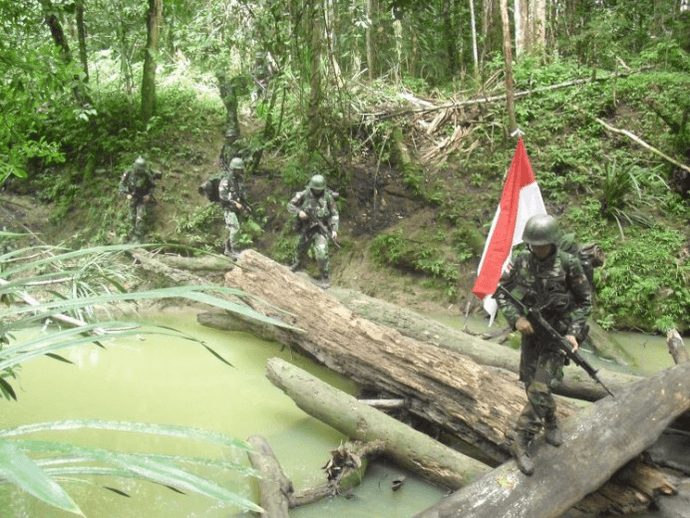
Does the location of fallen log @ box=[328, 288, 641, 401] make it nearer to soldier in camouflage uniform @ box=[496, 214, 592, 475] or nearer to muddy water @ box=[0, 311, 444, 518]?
muddy water @ box=[0, 311, 444, 518]

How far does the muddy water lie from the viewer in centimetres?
409

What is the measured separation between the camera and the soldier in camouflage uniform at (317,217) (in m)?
8.73

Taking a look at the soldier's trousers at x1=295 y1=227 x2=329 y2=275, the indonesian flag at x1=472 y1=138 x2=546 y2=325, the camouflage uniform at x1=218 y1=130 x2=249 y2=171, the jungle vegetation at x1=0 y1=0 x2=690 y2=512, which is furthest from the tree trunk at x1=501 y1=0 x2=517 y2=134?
the camouflage uniform at x1=218 y1=130 x2=249 y2=171

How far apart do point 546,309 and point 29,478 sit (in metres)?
3.83

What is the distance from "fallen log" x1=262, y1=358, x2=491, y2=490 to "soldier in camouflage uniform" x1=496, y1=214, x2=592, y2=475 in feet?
1.71

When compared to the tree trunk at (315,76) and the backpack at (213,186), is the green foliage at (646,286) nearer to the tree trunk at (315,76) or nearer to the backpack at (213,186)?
the tree trunk at (315,76)

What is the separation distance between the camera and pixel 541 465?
12.3 ft

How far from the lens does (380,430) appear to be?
4613 millimetres

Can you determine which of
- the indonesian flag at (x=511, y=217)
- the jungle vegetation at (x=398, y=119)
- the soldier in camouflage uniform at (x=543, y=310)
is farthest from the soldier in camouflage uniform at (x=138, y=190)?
the soldier in camouflage uniform at (x=543, y=310)

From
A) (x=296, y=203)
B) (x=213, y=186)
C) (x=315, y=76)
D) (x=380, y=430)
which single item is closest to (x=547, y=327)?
(x=380, y=430)

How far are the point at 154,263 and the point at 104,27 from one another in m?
7.20

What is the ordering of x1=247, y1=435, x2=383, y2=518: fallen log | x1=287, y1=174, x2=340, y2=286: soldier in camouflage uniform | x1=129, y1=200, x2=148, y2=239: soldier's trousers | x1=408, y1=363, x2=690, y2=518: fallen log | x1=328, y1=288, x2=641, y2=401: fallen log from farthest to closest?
x1=129, y1=200, x2=148, y2=239: soldier's trousers, x1=287, y1=174, x2=340, y2=286: soldier in camouflage uniform, x1=328, y1=288, x2=641, y2=401: fallen log, x1=247, y1=435, x2=383, y2=518: fallen log, x1=408, y1=363, x2=690, y2=518: fallen log

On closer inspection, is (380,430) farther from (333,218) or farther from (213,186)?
(213,186)

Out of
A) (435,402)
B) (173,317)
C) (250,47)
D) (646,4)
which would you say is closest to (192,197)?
(250,47)
